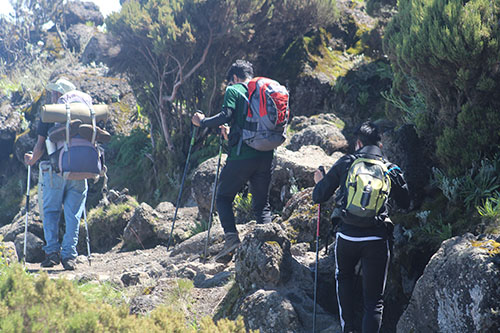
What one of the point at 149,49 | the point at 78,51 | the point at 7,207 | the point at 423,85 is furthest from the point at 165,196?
the point at 78,51

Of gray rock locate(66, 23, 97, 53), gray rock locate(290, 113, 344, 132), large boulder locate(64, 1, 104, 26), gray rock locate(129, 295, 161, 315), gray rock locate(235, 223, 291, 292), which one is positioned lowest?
gray rock locate(129, 295, 161, 315)

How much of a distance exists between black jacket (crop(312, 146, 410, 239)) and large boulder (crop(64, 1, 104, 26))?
A: 25.1 m

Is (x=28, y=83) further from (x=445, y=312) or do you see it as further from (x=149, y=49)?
(x=445, y=312)

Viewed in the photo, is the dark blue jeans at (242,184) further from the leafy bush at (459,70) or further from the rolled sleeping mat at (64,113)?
the rolled sleeping mat at (64,113)

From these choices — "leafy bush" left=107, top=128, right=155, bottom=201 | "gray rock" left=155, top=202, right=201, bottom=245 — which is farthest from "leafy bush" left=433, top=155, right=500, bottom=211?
"leafy bush" left=107, top=128, right=155, bottom=201

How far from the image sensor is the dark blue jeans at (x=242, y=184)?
5812 millimetres

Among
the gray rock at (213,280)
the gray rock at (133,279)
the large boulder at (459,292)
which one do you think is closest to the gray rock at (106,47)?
the gray rock at (133,279)

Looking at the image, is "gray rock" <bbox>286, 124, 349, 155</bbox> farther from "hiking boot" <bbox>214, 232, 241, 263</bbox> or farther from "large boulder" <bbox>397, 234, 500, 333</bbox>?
"large boulder" <bbox>397, 234, 500, 333</bbox>

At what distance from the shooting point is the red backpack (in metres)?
5.59

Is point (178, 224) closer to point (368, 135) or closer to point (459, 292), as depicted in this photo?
point (368, 135)

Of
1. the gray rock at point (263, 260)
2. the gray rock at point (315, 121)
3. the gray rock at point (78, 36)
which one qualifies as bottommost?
the gray rock at point (263, 260)

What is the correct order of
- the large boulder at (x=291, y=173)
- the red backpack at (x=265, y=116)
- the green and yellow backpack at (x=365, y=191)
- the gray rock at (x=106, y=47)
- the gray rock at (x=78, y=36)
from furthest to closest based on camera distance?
the gray rock at (x=78, y=36)
the gray rock at (x=106, y=47)
the large boulder at (x=291, y=173)
the red backpack at (x=265, y=116)
the green and yellow backpack at (x=365, y=191)

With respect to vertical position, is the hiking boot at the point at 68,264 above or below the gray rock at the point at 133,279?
below

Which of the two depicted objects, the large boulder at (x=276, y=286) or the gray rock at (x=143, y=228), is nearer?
the large boulder at (x=276, y=286)
